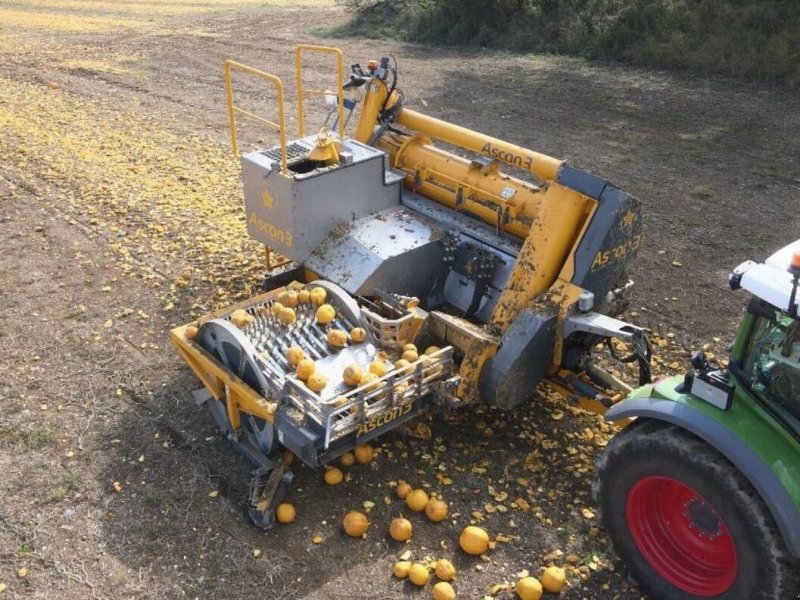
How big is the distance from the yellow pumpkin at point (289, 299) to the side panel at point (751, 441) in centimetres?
271

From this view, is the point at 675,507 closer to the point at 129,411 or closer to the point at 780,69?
the point at 129,411

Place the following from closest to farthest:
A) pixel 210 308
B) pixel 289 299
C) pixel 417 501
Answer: pixel 417 501, pixel 289 299, pixel 210 308

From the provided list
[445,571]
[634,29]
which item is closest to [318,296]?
[445,571]

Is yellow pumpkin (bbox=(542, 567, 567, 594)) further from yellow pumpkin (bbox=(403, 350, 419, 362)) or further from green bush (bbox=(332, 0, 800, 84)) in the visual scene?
green bush (bbox=(332, 0, 800, 84))

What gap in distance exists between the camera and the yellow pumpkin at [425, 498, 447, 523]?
5.40 m

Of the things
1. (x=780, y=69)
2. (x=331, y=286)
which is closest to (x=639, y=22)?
(x=780, y=69)

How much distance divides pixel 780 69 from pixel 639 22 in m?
4.07

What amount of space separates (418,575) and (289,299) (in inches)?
90.3

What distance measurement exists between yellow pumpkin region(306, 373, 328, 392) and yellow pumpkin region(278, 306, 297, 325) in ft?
2.11

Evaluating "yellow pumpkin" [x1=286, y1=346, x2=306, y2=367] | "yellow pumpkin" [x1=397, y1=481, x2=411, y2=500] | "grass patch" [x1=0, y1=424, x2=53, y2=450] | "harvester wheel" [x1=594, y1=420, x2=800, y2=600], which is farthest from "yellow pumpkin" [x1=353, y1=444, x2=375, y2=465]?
"grass patch" [x1=0, y1=424, x2=53, y2=450]

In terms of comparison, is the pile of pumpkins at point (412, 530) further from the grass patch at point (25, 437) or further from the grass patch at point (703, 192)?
the grass patch at point (703, 192)

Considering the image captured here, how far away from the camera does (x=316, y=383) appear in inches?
207

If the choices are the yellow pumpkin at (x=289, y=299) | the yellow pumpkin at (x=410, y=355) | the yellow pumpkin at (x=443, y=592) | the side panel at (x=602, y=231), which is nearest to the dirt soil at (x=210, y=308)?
the yellow pumpkin at (x=443, y=592)

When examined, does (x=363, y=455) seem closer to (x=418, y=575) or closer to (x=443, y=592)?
(x=418, y=575)
